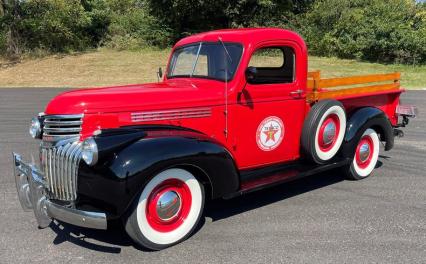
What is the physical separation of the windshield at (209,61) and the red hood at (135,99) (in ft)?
0.50

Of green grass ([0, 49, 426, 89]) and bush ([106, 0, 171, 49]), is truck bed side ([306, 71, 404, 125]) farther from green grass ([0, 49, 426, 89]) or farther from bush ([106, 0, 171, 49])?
bush ([106, 0, 171, 49])

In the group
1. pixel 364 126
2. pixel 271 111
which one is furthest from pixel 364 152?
pixel 271 111

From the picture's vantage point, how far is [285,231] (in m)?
4.15

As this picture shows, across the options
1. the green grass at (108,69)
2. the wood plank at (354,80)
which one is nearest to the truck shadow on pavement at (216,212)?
the wood plank at (354,80)

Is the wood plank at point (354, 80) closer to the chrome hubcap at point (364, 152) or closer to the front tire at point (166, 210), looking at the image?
the chrome hubcap at point (364, 152)

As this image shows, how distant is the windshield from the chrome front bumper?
189cm

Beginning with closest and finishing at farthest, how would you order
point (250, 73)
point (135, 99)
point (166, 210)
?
point (166, 210), point (135, 99), point (250, 73)

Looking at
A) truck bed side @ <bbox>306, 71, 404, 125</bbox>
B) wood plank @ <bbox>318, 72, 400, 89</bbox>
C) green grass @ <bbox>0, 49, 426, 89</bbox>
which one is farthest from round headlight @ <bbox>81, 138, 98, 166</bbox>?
green grass @ <bbox>0, 49, 426, 89</bbox>

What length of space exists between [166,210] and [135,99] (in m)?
1.03

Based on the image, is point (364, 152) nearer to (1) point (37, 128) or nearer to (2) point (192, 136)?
(2) point (192, 136)

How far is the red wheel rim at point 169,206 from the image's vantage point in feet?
12.3

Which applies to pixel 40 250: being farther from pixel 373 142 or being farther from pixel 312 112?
pixel 373 142

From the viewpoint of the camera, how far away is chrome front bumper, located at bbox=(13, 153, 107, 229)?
3365mm

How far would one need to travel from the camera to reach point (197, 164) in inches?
150
